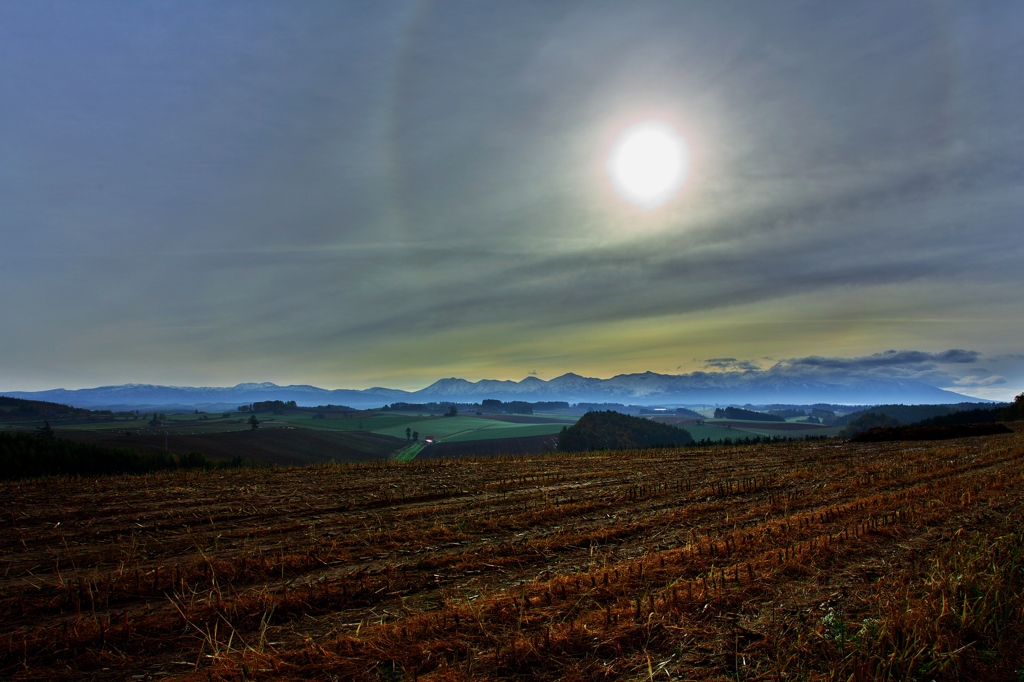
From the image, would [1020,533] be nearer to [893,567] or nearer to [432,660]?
[893,567]

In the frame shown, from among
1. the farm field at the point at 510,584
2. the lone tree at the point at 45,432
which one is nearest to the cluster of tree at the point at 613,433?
the lone tree at the point at 45,432

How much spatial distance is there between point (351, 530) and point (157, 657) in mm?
4941

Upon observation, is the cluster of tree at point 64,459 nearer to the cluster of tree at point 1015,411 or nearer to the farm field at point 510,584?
the farm field at point 510,584

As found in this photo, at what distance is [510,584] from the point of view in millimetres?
7074

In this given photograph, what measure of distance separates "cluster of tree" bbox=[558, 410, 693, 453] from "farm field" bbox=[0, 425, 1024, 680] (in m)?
111

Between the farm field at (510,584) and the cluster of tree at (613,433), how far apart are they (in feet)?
365

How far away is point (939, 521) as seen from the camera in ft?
32.9

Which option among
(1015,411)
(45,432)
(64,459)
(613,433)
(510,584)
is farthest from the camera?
(613,433)

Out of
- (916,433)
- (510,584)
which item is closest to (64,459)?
(510,584)

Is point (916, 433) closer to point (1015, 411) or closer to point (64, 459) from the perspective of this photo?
point (64, 459)

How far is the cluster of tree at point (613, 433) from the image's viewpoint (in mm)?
129875

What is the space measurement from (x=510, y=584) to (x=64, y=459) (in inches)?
1755

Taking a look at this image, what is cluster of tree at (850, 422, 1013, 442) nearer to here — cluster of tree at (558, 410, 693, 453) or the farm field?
the farm field

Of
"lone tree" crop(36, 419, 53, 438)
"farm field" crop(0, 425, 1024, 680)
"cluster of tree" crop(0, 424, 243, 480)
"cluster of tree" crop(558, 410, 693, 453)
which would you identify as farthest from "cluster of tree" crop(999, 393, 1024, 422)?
"lone tree" crop(36, 419, 53, 438)
